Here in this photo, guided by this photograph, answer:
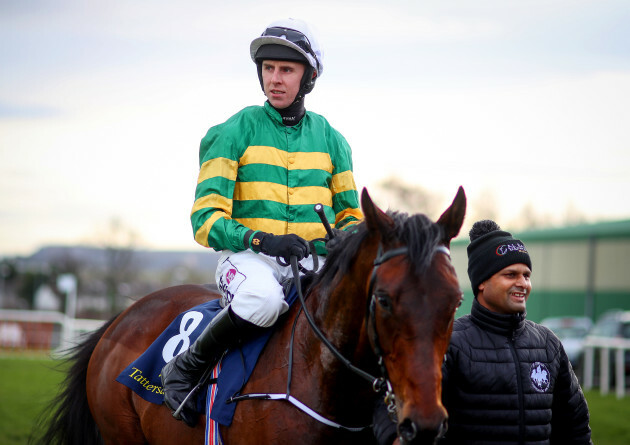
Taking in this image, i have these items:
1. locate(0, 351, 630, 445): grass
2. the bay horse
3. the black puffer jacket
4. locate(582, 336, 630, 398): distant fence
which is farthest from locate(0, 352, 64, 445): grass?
locate(582, 336, 630, 398): distant fence

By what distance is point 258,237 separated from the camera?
308 centimetres

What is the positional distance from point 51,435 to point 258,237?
2.34 m

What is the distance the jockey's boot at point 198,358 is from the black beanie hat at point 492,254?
106 cm

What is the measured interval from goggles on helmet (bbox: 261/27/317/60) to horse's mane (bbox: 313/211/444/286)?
1141 millimetres

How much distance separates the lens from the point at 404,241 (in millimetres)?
2457

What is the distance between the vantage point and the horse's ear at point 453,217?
254cm

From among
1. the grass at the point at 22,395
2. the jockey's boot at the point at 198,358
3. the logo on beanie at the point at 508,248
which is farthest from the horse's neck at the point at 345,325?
the grass at the point at 22,395

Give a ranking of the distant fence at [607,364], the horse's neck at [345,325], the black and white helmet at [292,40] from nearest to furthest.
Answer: the horse's neck at [345,325] < the black and white helmet at [292,40] < the distant fence at [607,364]

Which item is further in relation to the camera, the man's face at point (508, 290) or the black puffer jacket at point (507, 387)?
the man's face at point (508, 290)

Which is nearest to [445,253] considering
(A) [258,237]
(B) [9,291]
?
(A) [258,237]

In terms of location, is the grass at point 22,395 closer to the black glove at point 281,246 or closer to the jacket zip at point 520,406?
the black glove at point 281,246

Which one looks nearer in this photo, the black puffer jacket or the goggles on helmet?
the black puffer jacket

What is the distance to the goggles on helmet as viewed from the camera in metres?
3.43

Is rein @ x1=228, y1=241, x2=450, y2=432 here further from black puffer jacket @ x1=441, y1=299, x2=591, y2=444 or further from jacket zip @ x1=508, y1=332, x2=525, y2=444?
jacket zip @ x1=508, y1=332, x2=525, y2=444
